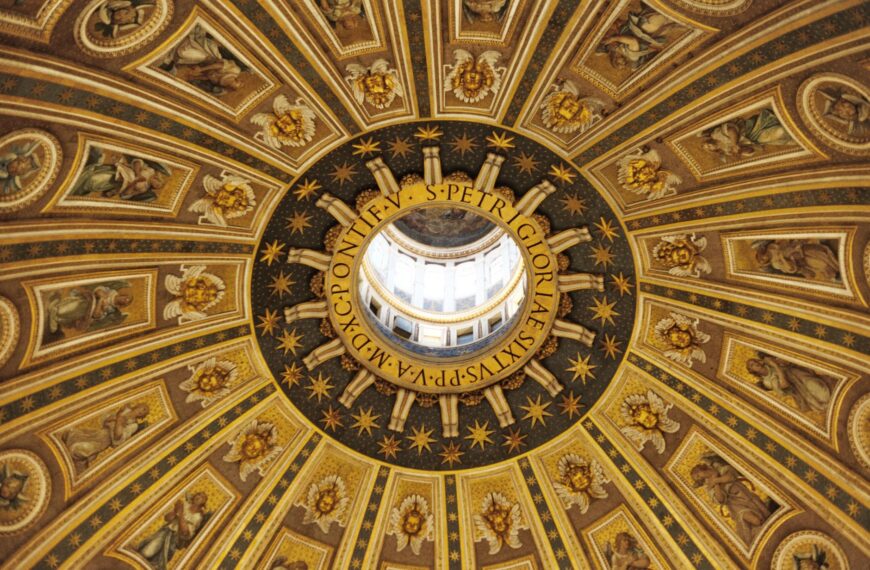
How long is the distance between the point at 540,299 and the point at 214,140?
8353mm

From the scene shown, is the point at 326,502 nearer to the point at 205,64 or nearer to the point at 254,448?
the point at 254,448

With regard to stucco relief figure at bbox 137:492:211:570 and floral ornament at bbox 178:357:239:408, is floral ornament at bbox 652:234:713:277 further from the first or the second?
stucco relief figure at bbox 137:492:211:570

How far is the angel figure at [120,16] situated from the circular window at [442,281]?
336 inches

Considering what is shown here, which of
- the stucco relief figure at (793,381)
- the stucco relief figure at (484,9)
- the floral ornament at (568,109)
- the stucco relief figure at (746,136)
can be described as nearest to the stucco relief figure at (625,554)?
the stucco relief figure at (793,381)

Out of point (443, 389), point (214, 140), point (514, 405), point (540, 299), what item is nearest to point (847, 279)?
point (540, 299)

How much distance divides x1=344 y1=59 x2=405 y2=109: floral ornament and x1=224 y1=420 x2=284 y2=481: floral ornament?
27.3 feet

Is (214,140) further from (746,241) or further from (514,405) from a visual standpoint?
(746,241)

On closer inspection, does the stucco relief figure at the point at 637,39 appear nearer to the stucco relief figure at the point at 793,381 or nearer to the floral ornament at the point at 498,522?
the stucco relief figure at the point at 793,381

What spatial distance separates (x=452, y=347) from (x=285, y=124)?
754 centimetres

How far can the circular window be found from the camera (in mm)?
22312

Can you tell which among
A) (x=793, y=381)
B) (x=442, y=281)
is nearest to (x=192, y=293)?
(x=442, y=281)

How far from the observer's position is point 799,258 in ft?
53.6

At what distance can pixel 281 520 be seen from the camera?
65.0 ft

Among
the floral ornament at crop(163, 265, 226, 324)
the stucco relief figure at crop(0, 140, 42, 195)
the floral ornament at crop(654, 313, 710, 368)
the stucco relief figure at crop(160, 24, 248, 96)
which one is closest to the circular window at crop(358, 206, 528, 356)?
the floral ornament at crop(654, 313, 710, 368)
